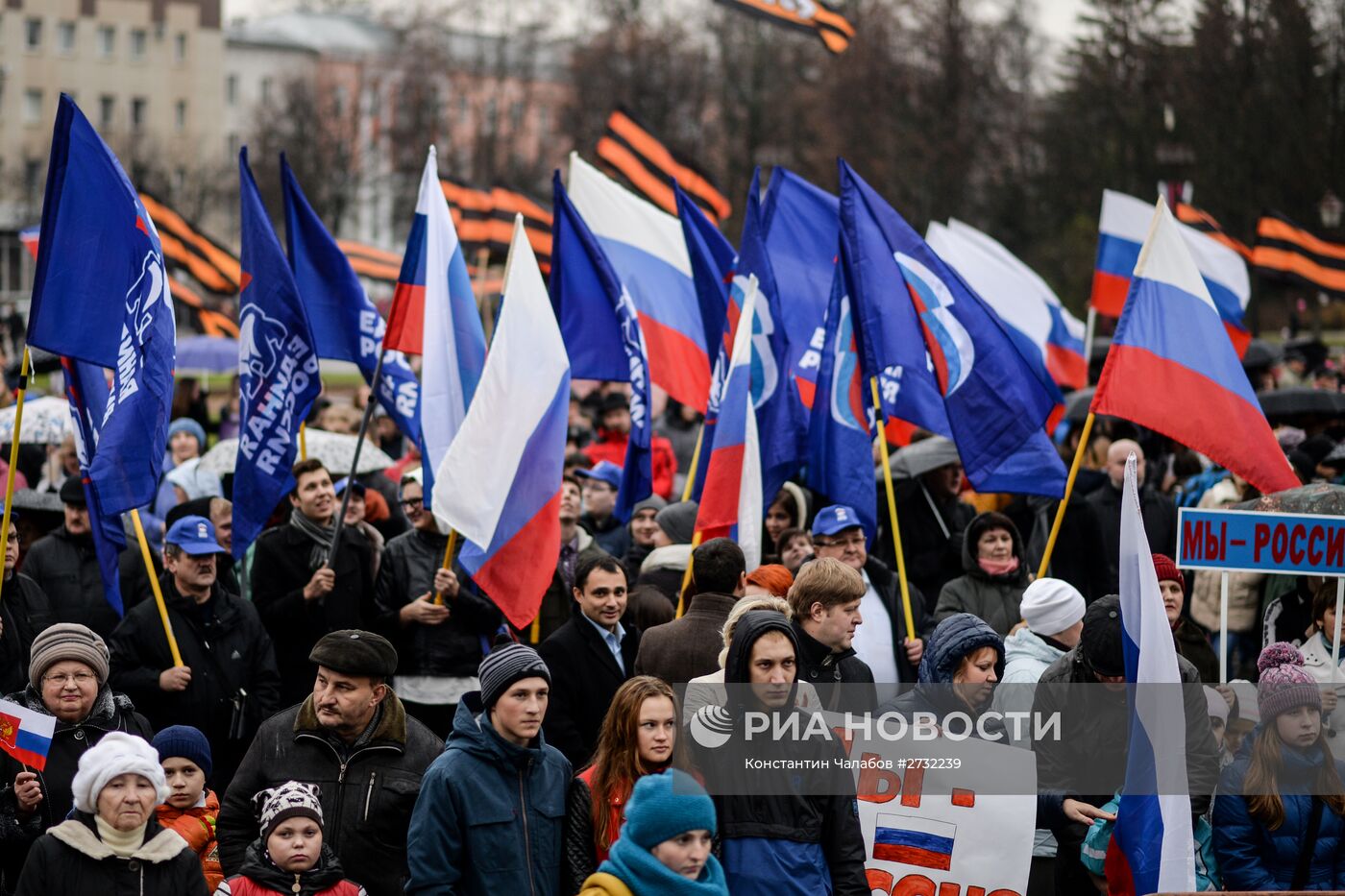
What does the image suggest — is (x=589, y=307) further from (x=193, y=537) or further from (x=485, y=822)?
(x=485, y=822)

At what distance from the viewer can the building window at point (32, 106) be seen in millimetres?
77562

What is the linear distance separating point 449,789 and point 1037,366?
536 centimetres

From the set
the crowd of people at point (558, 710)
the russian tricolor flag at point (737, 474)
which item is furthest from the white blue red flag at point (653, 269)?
the russian tricolor flag at point (737, 474)

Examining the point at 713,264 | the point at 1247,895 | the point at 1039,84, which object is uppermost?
the point at 1039,84

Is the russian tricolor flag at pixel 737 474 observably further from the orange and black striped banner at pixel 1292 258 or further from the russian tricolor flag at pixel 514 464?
the orange and black striped banner at pixel 1292 258

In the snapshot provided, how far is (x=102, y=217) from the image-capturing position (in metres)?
7.48

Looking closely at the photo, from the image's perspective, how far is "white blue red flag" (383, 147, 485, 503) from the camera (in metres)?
8.23

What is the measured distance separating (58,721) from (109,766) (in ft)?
3.75

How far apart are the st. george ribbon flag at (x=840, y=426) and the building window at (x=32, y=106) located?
74.6m

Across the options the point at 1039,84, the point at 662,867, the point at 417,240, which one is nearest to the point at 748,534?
the point at 417,240

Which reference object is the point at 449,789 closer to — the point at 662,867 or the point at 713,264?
the point at 662,867

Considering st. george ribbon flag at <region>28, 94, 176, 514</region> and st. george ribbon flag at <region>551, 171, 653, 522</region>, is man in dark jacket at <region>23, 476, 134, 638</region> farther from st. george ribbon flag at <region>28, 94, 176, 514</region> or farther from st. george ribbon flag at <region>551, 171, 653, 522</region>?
st. george ribbon flag at <region>551, 171, 653, 522</region>

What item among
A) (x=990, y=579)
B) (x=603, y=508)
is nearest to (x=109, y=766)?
(x=990, y=579)

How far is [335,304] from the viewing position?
9461 millimetres
